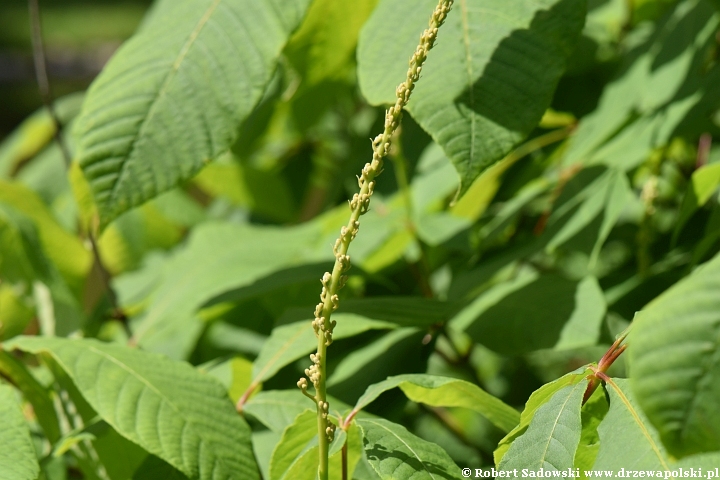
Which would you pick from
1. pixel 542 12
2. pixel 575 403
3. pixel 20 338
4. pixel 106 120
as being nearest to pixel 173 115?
pixel 106 120

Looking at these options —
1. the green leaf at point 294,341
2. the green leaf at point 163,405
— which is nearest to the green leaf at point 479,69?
the green leaf at point 294,341

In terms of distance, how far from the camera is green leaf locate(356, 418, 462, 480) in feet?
2.05

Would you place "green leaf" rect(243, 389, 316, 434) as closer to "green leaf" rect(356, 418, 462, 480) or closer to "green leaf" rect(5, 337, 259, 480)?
"green leaf" rect(5, 337, 259, 480)

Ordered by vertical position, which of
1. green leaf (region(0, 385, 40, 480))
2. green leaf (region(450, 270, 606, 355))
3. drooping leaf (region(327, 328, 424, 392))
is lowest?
drooping leaf (region(327, 328, 424, 392))

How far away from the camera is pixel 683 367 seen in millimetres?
450

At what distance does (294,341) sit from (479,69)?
14.6 inches

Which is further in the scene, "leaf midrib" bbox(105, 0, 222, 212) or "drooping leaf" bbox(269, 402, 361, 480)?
"leaf midrib" bbox(105, 0, 222, 212)

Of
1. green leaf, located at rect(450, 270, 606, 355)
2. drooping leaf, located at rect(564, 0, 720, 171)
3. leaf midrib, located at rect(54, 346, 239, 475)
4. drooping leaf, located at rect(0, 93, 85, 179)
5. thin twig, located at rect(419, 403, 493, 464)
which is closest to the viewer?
leaf midrib, located at rect(54, 346, 239, 475)

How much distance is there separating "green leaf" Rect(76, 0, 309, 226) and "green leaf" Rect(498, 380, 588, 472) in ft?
1.46

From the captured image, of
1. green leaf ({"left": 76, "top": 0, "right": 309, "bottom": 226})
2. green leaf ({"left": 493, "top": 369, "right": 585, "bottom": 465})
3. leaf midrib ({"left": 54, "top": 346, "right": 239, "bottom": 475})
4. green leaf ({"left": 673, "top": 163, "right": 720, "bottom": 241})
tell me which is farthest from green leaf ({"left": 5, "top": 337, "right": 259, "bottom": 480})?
green leaf ({"left": 673, "top": 163, "right": 720, "bottom": 241})

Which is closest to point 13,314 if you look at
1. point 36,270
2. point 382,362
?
point 36,270

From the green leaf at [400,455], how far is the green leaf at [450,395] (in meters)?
0.03

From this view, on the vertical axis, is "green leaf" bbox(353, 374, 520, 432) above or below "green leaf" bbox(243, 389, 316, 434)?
above

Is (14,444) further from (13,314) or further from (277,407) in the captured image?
(13,314)
